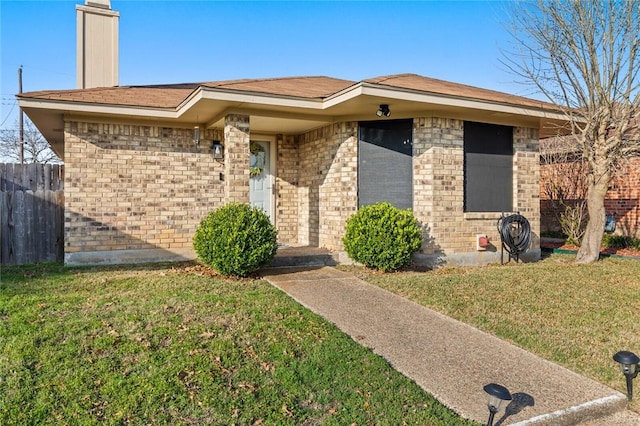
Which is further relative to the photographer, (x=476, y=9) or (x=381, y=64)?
(x=381, y=64)

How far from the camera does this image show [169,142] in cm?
847

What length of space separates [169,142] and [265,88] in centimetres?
236

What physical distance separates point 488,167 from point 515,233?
136 centimetres

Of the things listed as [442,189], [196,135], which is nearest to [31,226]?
[196,135]

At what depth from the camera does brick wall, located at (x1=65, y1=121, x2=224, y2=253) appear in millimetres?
7891

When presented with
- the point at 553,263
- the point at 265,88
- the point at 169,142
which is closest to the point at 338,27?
the point at 265,88

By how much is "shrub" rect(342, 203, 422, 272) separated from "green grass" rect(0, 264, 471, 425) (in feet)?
7.83

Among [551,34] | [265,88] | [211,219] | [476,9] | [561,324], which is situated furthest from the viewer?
[476,9]

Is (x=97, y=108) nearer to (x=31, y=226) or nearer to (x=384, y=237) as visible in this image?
(x=31, y=226)

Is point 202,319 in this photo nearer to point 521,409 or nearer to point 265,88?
point 521,409

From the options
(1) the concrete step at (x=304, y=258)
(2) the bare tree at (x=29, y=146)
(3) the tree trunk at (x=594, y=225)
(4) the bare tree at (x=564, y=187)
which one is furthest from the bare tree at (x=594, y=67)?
(2) the bare tree at (x=29, y=146)

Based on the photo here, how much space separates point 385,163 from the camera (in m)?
8.14

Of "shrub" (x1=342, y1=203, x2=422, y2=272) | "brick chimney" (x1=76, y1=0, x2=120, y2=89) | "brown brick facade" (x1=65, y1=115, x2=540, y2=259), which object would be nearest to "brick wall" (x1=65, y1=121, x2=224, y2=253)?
"brown brick facade" (x1=65, y1=115, x2=540, y2=259)

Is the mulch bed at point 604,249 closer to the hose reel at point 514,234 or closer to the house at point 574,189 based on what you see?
the house at point 574,189
